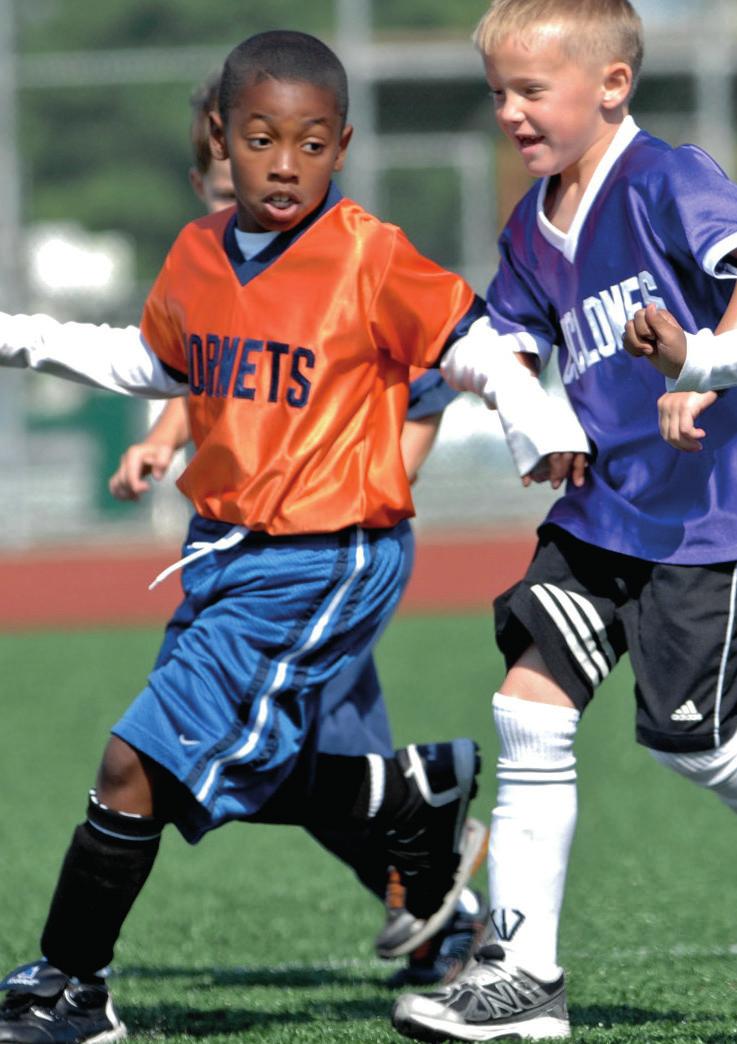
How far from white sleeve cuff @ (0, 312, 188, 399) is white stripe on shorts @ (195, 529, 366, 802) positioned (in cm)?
53

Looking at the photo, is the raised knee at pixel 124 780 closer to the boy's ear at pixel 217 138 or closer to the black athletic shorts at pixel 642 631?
the black athletic shorts at pixel 642 631

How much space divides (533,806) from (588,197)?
1.04 m

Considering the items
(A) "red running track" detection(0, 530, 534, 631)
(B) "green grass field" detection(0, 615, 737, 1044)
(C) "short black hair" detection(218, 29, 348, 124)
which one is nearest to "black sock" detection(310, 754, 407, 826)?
(B) "green grass field" detection(0, 615, 737, 1044)

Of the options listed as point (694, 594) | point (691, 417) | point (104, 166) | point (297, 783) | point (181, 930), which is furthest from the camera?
point (104, 166)

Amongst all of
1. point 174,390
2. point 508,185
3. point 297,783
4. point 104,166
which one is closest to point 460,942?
point 297,783

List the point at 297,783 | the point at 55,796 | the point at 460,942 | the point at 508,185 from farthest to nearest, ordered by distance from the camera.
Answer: the point at 508,185 → the point at 55,796 → the point at 460,942 → the point at 297,783

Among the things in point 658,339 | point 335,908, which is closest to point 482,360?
point 658,339

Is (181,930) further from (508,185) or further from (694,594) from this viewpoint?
(508,185)

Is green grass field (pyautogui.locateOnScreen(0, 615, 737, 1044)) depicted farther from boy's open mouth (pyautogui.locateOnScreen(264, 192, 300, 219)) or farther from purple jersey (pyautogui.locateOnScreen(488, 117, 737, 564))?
boy's open mouth (pyautogui.locateOnScreen(264, 192, 300, 219))

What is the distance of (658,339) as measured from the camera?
2852 millimetres

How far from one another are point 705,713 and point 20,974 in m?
1.26

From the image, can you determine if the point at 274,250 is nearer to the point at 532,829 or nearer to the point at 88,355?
the point at 88,355

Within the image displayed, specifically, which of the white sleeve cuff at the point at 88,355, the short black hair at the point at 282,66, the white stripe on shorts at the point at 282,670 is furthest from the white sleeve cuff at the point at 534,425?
the white sleeve cuff at the point at 88,355

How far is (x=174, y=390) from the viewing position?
355 centimetres
